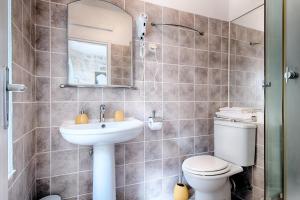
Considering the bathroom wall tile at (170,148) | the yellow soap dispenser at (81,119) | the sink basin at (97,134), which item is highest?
the yellow soap dispenser at (81,119)

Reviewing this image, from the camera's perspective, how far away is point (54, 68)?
1438 millimetres

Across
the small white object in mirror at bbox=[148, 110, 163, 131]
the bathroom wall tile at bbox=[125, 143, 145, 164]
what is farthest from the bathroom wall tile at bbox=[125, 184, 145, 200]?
the small white object in mirror at bbox=[148, 110, 163, 131]

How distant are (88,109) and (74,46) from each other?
1.80 feet

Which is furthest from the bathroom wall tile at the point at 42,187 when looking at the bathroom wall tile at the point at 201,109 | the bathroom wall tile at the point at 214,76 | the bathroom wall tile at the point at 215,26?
the bathroom wall tile at the point at 215,26

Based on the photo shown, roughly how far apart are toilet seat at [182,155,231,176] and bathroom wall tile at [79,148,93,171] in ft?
2.73

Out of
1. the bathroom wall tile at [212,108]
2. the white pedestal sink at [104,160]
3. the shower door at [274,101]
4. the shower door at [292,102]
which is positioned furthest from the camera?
the bathroom wall tile at [212,108]

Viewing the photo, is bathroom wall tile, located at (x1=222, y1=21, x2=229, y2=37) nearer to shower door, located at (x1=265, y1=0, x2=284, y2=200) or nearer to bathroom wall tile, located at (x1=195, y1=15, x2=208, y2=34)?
bathroom wall tile, located at (x1=195, y1=15, x2=208, y2=34)

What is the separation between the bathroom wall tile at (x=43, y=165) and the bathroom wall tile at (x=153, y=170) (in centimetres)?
87

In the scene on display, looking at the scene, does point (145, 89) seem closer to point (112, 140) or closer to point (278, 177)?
point (112, 140)

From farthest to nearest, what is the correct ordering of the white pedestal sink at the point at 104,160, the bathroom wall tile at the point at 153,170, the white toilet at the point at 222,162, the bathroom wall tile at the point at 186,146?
the bathroom wall tile at the point at 186,146
the bathroom wall tile at the point at 153,170
the white toilet at the point at 222,162
the white pedestal sink at the point at 104,160

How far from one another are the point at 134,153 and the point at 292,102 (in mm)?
1304

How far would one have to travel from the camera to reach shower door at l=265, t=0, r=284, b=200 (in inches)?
36.1

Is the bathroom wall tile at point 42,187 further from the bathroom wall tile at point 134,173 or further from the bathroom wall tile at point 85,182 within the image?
the bathroom wall tile at point 134,173

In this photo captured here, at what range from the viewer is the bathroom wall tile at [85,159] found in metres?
1.50
